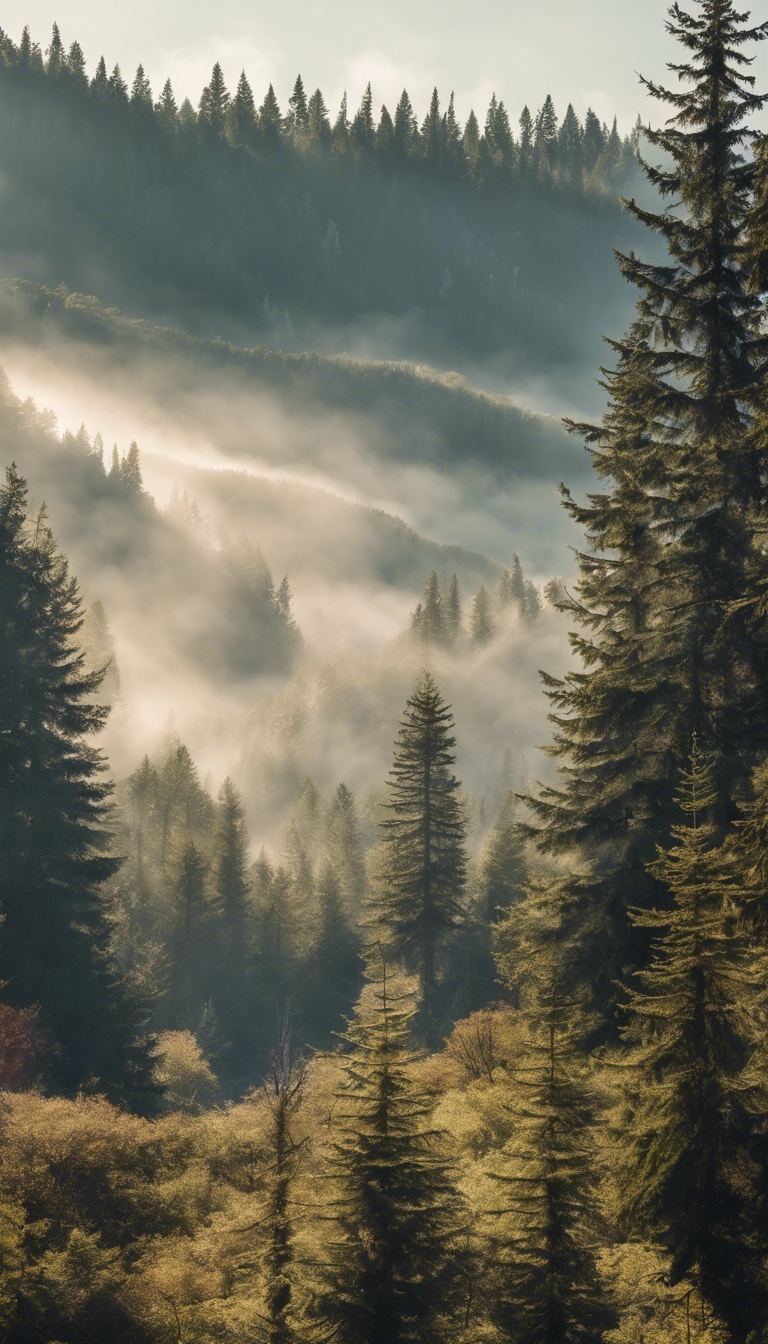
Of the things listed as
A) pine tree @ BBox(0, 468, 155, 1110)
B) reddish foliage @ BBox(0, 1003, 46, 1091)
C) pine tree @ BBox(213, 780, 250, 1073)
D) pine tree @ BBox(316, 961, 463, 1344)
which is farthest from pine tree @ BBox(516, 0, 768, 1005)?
pine tree @ BBox(213, 780, 250, 1073)

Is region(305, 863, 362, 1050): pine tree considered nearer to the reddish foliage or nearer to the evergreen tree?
the reddish foliage

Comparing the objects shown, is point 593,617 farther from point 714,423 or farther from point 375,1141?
point 375,1141

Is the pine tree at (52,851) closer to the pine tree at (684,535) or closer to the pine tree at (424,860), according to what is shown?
the pine tree at (424,860)

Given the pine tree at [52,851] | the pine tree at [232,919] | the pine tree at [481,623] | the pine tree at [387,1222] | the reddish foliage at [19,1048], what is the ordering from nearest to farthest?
1. the pine tree at [387,1222]
2. the reddish foliage at [19,1048]
3. the pine tree at [52,851]
4. the pine tree at [232,919]
5. the pine tree at [481,623]

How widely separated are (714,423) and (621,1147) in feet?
43.5

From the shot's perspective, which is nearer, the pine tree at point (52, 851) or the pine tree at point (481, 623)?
the pine tree at point (52, 851)

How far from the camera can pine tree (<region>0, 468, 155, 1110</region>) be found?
1350 inches

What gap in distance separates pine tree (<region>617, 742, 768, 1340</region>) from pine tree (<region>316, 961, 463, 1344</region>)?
313 cm

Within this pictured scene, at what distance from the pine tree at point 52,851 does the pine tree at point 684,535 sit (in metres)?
22.1

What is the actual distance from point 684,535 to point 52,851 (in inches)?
1058

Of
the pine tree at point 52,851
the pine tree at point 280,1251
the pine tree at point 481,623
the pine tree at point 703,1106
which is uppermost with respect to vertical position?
the pine tree at point 481,623

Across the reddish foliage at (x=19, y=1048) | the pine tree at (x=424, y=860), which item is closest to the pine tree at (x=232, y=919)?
the pine tree at (x=424, y=860)

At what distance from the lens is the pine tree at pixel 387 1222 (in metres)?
15.1

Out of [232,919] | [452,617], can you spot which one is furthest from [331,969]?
[452,617]
